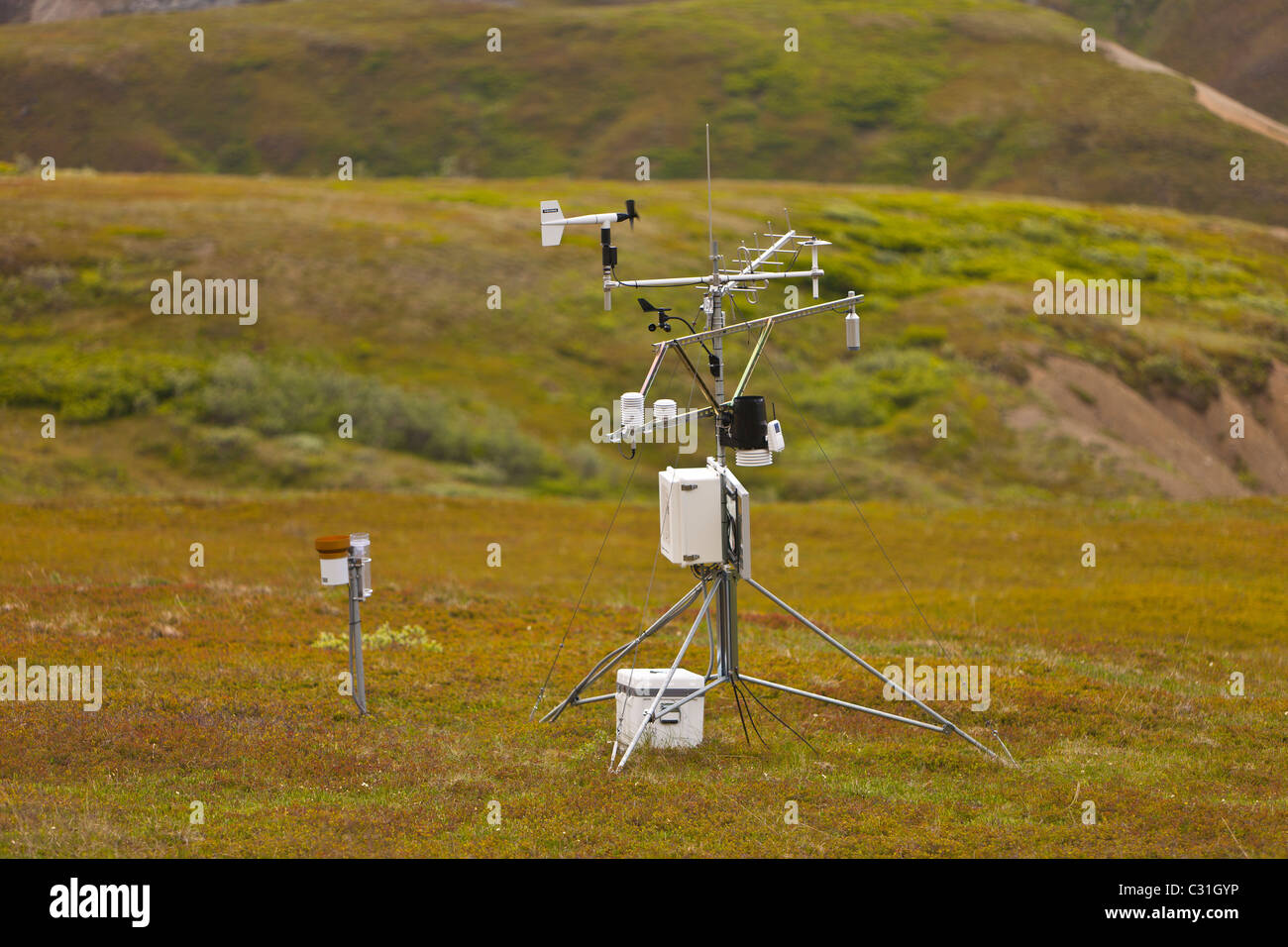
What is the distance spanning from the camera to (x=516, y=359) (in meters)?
55.2

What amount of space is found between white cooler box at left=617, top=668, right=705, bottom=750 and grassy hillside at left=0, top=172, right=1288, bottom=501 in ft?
97.4

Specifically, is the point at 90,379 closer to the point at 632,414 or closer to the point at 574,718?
the point at 574,718

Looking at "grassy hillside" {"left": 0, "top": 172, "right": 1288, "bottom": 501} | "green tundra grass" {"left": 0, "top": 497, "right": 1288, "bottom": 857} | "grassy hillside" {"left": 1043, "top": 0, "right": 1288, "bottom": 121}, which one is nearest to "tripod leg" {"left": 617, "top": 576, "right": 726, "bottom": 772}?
"green tundra grass" {"left": 0, "top": 497, "right": 1288, "bottom": 857}

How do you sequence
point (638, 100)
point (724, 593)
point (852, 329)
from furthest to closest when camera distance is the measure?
point (638, 100) → point (724, 593) → point (852, 329)

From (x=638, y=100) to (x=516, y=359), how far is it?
10399cm

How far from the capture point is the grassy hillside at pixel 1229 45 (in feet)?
553

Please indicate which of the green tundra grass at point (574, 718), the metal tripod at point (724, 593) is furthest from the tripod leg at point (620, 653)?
the green tundra grass at point (574, 718)

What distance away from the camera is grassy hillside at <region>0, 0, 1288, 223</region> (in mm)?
128750

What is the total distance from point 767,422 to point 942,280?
58456 mm
